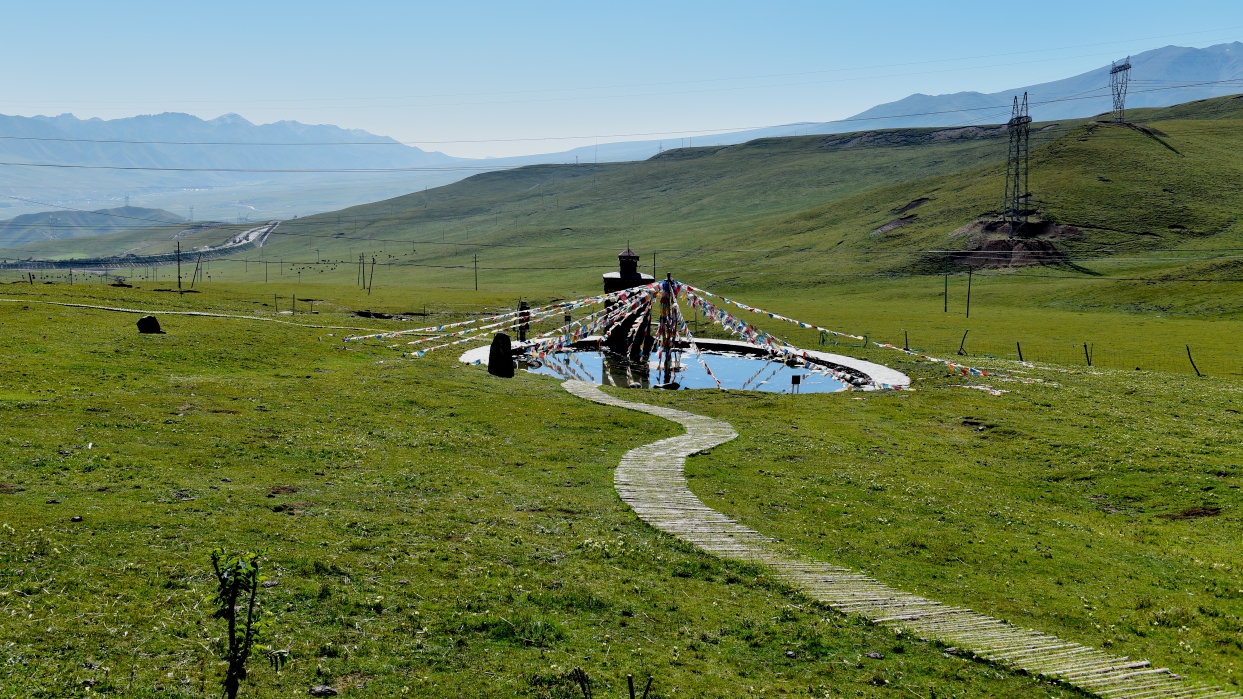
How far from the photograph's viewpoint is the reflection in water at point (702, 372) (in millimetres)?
47844

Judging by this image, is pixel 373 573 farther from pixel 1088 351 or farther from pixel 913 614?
pixel 1088 351

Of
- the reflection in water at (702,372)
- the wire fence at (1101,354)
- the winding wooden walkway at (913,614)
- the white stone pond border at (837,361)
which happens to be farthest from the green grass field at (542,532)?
the wire fence at (1101,354)

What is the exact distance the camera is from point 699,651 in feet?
44.0

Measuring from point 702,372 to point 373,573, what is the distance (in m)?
37.1

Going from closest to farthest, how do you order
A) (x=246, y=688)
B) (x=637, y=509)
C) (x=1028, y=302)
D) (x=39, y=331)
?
(x=246, y=688) < (x=637, y=509) < (x=39, y=331) < (x=1028, y=302)

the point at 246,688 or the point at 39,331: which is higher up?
the point at 39,331

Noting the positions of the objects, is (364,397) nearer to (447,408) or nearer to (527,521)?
(447,408)

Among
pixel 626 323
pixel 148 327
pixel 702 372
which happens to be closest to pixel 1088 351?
pixel 702 372

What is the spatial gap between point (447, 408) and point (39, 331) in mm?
24202

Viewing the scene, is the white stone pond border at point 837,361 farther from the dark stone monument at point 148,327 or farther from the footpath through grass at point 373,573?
the footpath through grass at point 373,573

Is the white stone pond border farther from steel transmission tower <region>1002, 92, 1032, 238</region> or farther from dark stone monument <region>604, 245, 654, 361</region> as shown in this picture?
steel transmission tower <region>1002, 92, 1032, 238</region>

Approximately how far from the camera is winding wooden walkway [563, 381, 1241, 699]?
13.0m

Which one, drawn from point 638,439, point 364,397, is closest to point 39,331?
point 364,397

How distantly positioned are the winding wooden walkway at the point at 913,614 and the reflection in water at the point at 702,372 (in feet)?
78.8
